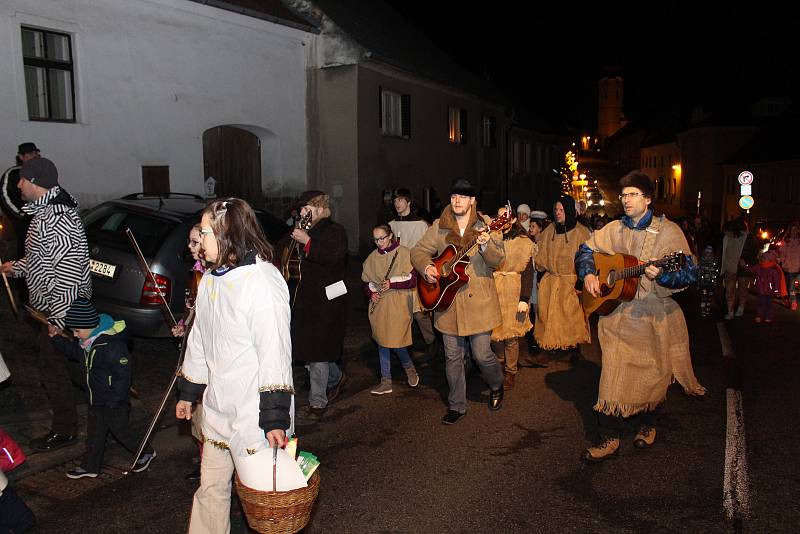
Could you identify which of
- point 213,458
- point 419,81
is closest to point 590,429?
point 213,458

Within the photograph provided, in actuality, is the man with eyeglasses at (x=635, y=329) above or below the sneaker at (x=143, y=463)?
above

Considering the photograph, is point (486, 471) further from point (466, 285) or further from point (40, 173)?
point (40, 173)

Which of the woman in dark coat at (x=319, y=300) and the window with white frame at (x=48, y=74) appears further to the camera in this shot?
the window with white frame at (x=48, y=74)

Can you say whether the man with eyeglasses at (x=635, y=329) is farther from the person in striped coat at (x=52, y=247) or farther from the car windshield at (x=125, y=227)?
the car windshield at (x=125, y=227)

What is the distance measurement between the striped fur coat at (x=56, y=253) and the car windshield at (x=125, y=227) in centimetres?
220

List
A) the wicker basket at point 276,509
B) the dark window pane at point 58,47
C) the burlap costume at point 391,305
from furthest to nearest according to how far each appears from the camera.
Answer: the dark window pane at point 58,47 → the burlap costume at point 391,305 → the wicker basket at point 276,509

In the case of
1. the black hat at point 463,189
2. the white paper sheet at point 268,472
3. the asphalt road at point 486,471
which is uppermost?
the black hat at point 463,189

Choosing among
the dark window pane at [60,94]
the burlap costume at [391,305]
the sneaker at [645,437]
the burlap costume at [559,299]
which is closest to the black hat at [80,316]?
the burlap costume at [391,305]

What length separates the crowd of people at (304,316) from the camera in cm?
346

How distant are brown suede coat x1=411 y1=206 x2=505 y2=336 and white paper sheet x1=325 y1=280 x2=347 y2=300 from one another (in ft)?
2.39

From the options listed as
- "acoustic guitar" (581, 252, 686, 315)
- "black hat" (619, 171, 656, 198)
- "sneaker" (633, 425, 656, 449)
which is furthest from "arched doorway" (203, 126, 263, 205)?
"sneaker" (633, 425, 656, 449)

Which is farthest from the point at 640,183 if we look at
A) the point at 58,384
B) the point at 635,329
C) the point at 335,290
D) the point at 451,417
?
the point at 58,384

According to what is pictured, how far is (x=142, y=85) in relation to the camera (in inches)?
508

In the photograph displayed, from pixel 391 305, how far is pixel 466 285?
115 centimetres
